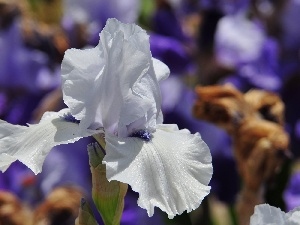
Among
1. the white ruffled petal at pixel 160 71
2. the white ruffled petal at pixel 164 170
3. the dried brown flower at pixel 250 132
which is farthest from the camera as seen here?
the dried brown flower at pixel 250 132

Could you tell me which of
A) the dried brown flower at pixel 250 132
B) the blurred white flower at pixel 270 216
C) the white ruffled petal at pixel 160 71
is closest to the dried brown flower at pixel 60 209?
the dried brown flower at pixel 250 132

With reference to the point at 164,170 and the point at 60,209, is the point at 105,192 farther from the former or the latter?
the point at 60,209

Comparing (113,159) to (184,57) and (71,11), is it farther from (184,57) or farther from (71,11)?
(71,11)

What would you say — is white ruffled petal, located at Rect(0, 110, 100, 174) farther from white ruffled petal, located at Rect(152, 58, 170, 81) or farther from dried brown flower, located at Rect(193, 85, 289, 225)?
dried brown flower, located at Rect(193, 85, 289, 225)

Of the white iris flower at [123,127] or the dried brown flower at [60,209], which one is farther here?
Answer: the dried brown flower at [60,209]

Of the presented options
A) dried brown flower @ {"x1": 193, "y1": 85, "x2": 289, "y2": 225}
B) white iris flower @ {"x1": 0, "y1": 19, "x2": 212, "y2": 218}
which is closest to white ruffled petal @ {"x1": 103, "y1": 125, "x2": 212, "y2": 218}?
white iris flower @ {"x1": 0, "y1": 19, "x2": 212, "y2": 218}

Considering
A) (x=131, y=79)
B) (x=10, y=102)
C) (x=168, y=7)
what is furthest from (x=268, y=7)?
(x=131, y=79)

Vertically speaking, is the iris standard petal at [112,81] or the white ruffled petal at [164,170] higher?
the iris standard petal at [112,81]

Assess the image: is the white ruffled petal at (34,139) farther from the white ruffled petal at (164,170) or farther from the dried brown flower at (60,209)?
the dried brown flower at (60,209)

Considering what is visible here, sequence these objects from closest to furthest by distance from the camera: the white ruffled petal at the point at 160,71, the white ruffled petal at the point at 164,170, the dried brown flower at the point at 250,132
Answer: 1. the white ruffled petal at the point at 164,170
2. the white ruffled petal at the point at 160,71
3. the dried brown flower at the point at 250,132
